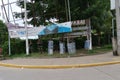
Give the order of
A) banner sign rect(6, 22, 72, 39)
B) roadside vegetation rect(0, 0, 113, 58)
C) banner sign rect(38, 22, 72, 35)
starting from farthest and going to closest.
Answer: roadside vegetation rect(0, 0, 113, 58), banner sign rect(6, 22, 72, 39), banner sign rect(38, 22, 72, 35)

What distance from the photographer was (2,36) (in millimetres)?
28906

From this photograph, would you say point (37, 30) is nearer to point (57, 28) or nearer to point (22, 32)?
point (22, 32)

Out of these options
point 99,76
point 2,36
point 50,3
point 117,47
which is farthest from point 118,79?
point 2,36

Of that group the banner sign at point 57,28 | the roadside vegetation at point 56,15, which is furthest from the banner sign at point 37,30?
the roadside vegetation at point 56,15

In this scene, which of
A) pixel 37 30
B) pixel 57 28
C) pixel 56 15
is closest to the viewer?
pixel 57 28

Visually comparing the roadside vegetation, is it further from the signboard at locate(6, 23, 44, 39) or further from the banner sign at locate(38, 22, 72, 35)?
Answer: the banner sign at locate(38, 22, 72, 35)

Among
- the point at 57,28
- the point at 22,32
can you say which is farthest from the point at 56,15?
the point at 22,32

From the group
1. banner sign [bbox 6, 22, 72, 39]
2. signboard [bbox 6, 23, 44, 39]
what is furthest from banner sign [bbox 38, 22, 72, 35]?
signboard [bbox 6, 23, 44, 39]

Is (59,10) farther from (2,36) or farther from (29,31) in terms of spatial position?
(2,36)

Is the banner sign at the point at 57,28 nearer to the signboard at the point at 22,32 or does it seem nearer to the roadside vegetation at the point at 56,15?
the signboard at the point at 22,32

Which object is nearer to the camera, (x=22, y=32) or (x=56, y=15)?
(x=22, y=32)

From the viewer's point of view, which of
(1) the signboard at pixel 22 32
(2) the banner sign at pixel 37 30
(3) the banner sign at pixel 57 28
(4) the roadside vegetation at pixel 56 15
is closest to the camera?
(3) the banner sign at pixel 57 28

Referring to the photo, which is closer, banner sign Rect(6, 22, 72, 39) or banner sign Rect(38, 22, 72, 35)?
banner sign Rect(38, 22, 72, 35)

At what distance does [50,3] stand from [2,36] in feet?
20.6
